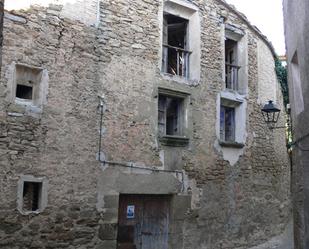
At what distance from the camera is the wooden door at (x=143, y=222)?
9.12m

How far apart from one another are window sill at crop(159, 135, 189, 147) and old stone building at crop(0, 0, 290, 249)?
3 cm

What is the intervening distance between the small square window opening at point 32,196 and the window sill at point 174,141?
3.07 metres

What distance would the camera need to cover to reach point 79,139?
8227 mm

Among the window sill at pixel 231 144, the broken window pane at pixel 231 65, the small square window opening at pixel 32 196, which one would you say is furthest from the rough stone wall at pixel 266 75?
the small square window opening at pixel 32 196

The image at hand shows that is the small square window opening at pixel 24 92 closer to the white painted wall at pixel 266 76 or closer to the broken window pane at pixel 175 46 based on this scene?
the broken window pane at pixel 175 46

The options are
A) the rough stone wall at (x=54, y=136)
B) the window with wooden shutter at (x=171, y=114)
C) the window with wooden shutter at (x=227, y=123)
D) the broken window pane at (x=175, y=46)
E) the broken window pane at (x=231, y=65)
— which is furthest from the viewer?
the broken window pane at (x=231, y=65)

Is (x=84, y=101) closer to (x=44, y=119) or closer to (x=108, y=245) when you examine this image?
(x=44, y=119)

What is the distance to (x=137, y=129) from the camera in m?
9.23

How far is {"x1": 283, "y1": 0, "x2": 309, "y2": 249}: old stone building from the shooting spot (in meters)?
5.37

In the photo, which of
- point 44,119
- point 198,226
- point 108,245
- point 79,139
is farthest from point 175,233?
point 44,119

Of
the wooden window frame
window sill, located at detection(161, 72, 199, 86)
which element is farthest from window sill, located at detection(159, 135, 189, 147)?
window sill, located at detection(161, 72, 199, 86)

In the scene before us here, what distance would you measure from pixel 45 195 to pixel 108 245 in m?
1.78

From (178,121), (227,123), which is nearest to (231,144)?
(227,123)

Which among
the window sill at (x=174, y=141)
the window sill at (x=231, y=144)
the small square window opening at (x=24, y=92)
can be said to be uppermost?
the small square window opening at (x=24, y=92)
